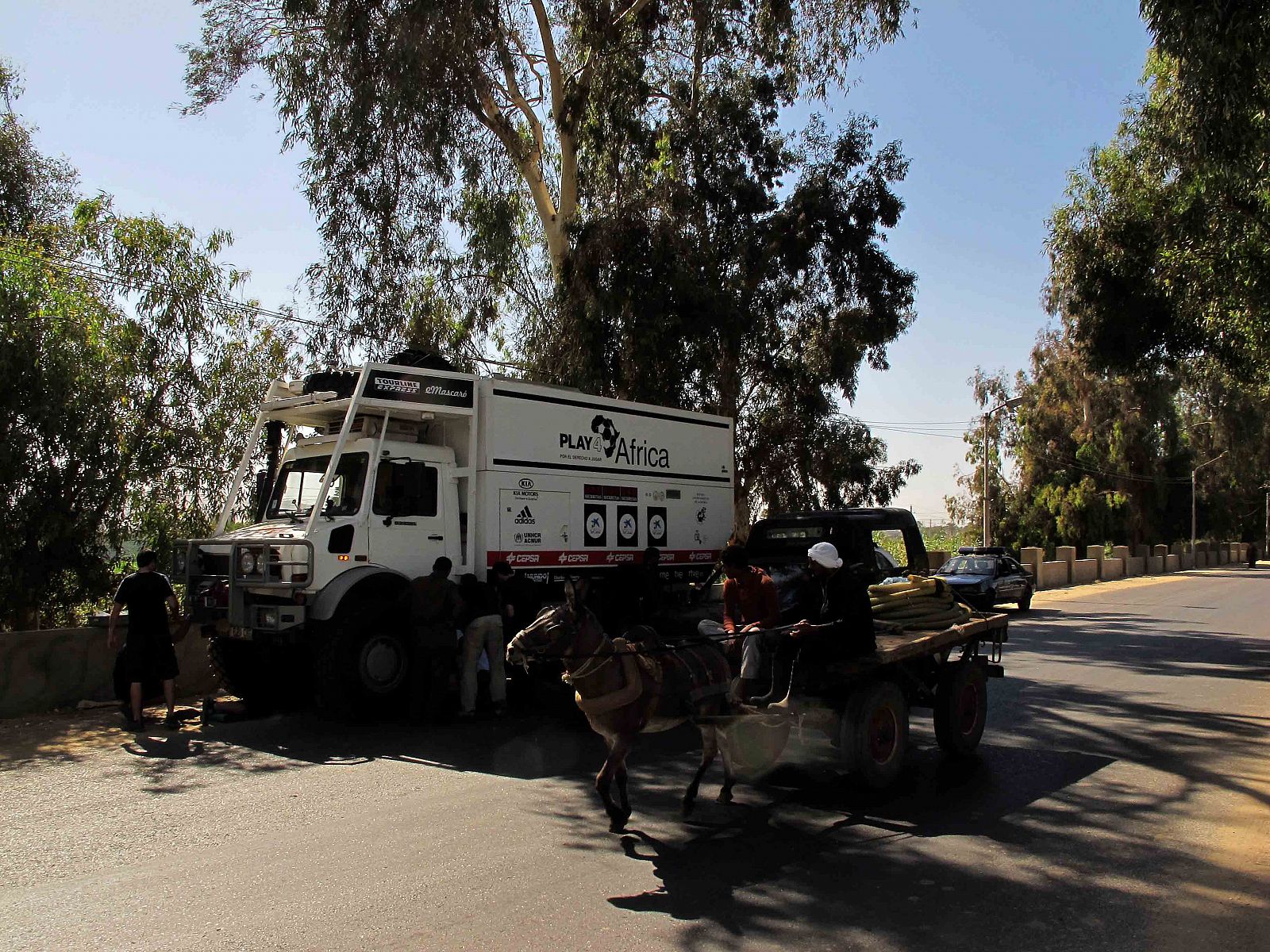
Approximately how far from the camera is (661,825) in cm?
646

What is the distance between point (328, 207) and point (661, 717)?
1571 cm

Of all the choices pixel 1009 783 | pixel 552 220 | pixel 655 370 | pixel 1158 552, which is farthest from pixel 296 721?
pixel 1158 552

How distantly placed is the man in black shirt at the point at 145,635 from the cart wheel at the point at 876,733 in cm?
697

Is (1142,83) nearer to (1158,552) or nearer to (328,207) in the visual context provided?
(328,207)

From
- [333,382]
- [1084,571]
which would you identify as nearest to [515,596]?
[333,382]

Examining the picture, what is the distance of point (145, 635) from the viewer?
33.0ft

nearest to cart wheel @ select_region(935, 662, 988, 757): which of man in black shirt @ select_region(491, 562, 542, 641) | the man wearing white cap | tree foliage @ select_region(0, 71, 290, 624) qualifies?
the man wearing white cap

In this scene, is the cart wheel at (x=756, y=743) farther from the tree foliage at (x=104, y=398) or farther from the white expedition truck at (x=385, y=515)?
the tree foliage at (x=104, y=398)

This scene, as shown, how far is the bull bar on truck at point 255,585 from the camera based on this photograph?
1016 centimetres

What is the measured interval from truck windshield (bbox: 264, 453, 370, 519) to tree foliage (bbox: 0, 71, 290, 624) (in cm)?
303

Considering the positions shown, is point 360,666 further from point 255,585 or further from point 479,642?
point 255,585

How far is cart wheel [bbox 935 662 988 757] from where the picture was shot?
815 centimetres

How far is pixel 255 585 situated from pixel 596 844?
227 inches

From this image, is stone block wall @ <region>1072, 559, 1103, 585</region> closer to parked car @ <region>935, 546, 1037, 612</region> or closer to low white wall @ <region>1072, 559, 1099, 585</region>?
low white wall @ <region>1072, 559, 1099, 585</region>
